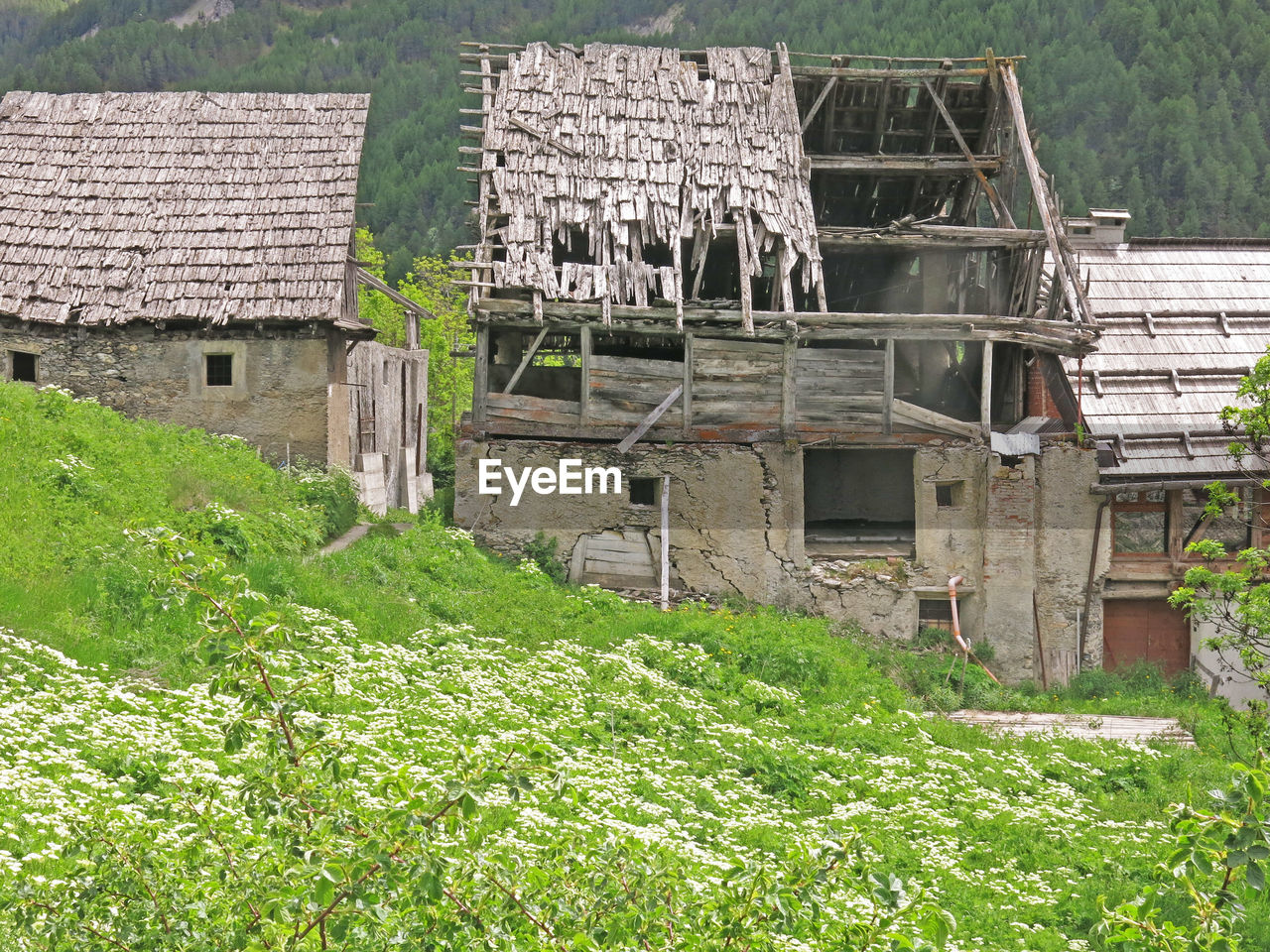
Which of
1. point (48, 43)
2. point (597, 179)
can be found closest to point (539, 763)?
point (597, 179)

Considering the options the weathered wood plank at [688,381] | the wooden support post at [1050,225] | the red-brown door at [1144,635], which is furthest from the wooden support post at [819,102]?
the red-brown door at [1144,635]

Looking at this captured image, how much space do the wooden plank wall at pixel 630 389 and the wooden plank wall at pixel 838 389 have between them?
188cm

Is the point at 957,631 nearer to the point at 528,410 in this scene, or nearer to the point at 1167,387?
the point at 1167,387

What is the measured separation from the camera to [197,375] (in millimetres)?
18312

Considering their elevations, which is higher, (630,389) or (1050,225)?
(1050,225)

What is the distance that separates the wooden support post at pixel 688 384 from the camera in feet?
57.4

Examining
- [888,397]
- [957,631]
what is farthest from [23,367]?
[957,631]

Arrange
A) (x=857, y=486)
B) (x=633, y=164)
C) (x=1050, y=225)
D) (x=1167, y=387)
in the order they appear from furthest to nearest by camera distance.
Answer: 1. (x=857, y=486)
2. (x=1167, y=387)
3. (x=633, y=164)
4. (x=1050, y=225)

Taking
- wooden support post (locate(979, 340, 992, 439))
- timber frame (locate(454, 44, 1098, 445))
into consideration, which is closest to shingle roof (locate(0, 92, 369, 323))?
timber frame (locate(454, 44, 1098, 445))

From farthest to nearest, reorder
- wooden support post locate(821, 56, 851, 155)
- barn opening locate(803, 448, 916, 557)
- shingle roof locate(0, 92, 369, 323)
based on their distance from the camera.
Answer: barn opening locate(803, 448, 916, 557) → wooden support post locate(821, 56, 851, 155) → shingle roof locate(0, 92, 369, 323)

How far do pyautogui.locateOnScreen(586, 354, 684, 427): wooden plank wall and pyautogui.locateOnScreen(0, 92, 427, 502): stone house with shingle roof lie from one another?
414 centimetres

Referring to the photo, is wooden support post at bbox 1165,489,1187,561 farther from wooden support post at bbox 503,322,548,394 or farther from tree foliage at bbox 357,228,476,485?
tree foliage at bbox 357,228,476,485

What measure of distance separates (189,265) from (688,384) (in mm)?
7939
